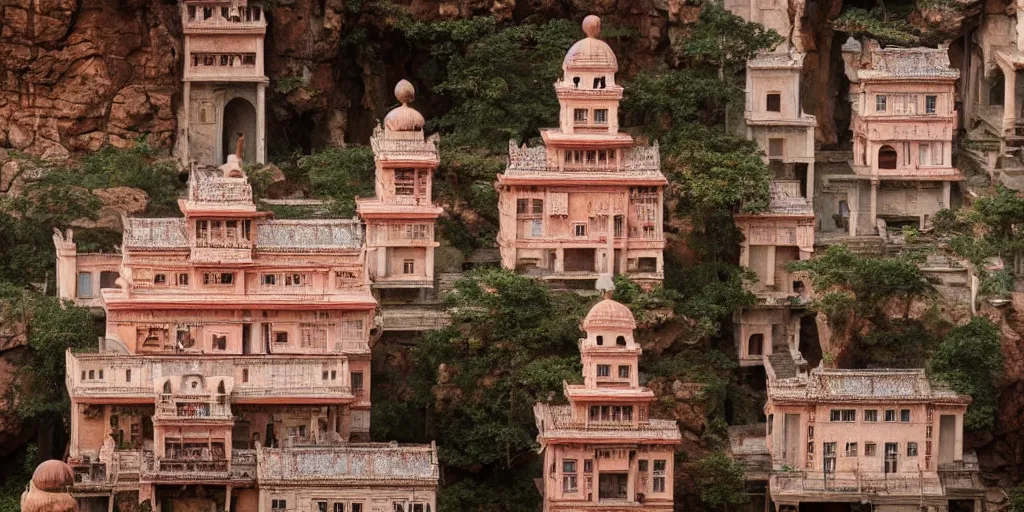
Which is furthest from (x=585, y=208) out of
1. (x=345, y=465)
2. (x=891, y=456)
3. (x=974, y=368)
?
(x=345, y=465)

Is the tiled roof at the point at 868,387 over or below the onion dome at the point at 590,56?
below

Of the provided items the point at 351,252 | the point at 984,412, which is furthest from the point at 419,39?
the point at 984,412

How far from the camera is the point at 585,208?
438ft

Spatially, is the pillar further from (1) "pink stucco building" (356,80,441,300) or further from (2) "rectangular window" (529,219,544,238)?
(2) "rectangular window" (529,219,544,238)

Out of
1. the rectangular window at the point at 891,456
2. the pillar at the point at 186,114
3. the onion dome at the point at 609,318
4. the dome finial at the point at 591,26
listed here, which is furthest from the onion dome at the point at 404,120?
the rectangular window at the point at 891,456

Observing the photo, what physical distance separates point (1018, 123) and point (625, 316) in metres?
19.1

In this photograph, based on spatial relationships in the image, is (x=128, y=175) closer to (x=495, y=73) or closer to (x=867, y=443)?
(x=495, y=73)

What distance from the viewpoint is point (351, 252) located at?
422 feet

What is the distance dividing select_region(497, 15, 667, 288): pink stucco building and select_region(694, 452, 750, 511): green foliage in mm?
8569

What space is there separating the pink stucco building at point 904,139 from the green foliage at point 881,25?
56.4 inches

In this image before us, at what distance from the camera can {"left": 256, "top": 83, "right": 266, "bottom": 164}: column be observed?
5487 inches

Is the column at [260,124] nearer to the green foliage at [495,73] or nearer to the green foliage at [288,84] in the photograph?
the green foliage at [288,84]

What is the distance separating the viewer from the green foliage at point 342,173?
136250 mm

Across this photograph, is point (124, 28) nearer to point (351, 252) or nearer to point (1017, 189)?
point (351, 252)
